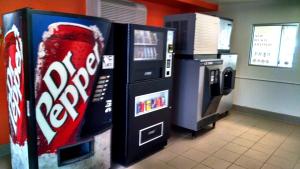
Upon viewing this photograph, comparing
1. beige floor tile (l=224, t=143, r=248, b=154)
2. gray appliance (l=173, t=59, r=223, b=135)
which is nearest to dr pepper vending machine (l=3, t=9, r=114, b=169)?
gray appliance (l=173, t=59, r=223, b=135)

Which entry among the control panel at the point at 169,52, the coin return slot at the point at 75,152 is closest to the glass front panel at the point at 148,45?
the control panel at the point at 169,52

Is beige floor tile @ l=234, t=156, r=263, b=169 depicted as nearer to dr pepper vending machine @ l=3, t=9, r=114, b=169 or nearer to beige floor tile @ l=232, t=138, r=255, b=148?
beige floor tile @ l=232, t=138, r=255, b=148

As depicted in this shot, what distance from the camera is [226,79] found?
160 inches

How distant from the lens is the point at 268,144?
3.31 m

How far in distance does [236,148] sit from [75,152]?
2231mm

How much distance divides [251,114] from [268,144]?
142cm

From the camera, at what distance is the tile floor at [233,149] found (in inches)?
106

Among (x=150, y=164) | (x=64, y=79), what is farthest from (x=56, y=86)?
(x=150, y=164)

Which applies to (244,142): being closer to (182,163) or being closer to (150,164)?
(182,163)

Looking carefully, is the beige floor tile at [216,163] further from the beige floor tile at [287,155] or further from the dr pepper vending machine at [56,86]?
the dr pepper vending machine at [56,86]

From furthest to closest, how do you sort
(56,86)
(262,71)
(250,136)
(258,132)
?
1. (262,71)
2. (258,132)
3. (250,136)
4. (56,86)

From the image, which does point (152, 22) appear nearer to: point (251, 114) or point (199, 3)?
point (199, 3)

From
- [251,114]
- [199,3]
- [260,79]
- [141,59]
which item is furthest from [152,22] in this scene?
[251,114]

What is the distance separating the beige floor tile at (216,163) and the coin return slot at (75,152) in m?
1.44
